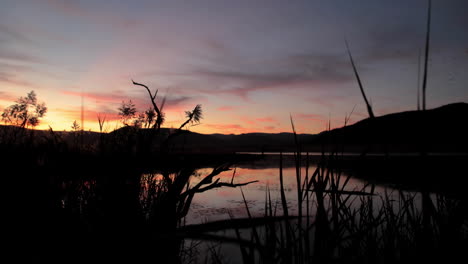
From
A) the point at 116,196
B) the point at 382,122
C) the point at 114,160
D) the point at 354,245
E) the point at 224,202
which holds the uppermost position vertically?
the point at 382,122

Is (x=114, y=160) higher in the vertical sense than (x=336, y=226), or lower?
higher

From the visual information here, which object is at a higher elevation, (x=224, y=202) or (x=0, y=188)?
(x=0, y=188)

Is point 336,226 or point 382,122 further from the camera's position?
point 336,226

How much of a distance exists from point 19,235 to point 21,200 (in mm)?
508

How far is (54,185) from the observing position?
3586 millimetres

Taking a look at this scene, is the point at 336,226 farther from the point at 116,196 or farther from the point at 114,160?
the point at 114,160

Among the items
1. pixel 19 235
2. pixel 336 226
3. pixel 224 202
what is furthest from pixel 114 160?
pixel 224 202

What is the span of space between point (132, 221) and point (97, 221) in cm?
38

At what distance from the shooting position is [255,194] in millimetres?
18422

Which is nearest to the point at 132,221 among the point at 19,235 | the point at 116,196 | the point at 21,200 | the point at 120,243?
the point at 116,196

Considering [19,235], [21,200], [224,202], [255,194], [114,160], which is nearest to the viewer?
[19,235]

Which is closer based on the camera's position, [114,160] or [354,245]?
[354,245]

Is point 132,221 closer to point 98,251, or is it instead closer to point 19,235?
point 98,251

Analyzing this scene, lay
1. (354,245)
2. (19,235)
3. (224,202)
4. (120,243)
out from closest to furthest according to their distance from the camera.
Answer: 1. (354,245)
2. (120,243)
3. (19,235)
4. (224,202)
